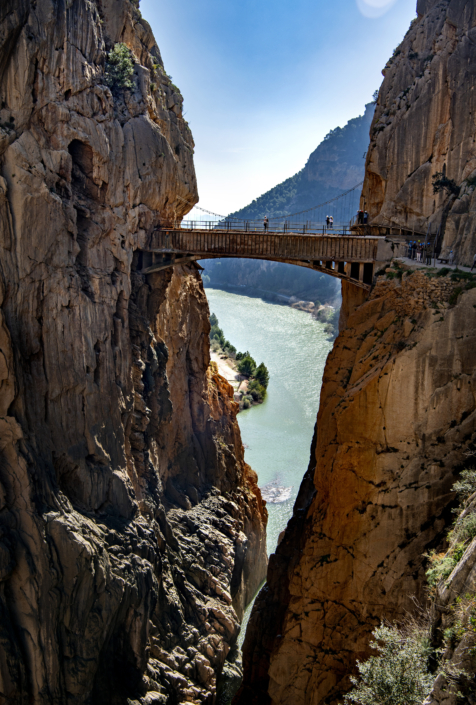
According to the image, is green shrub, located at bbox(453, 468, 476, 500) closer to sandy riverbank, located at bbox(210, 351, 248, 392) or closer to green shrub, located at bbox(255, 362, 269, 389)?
green shrub, located at bbox(255, 362, 269, 389)

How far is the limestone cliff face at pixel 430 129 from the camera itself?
15.4m

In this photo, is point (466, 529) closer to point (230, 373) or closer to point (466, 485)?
point (466, 485)

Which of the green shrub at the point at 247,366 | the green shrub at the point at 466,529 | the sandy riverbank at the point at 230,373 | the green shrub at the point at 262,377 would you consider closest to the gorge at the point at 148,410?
the green shrub at the point at 466,529

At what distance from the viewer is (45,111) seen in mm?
13227

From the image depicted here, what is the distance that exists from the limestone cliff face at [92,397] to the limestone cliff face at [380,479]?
4.13m

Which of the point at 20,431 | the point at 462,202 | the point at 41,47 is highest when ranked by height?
the point at 41,47

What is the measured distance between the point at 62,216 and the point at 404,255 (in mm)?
9601

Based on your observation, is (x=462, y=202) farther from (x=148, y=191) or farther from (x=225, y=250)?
(x=148, y=191)

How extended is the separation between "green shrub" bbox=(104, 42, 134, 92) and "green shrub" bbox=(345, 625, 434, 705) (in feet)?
52.3

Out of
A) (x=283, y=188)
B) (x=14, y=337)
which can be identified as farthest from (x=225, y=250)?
(x=283, y=188)

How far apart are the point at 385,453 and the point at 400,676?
5.45m

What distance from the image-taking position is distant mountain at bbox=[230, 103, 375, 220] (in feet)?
465

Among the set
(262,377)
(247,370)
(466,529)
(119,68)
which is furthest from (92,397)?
(247,370)

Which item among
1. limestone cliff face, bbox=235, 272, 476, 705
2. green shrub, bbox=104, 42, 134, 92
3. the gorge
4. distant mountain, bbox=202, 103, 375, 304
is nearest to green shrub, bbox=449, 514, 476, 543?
the gorge
